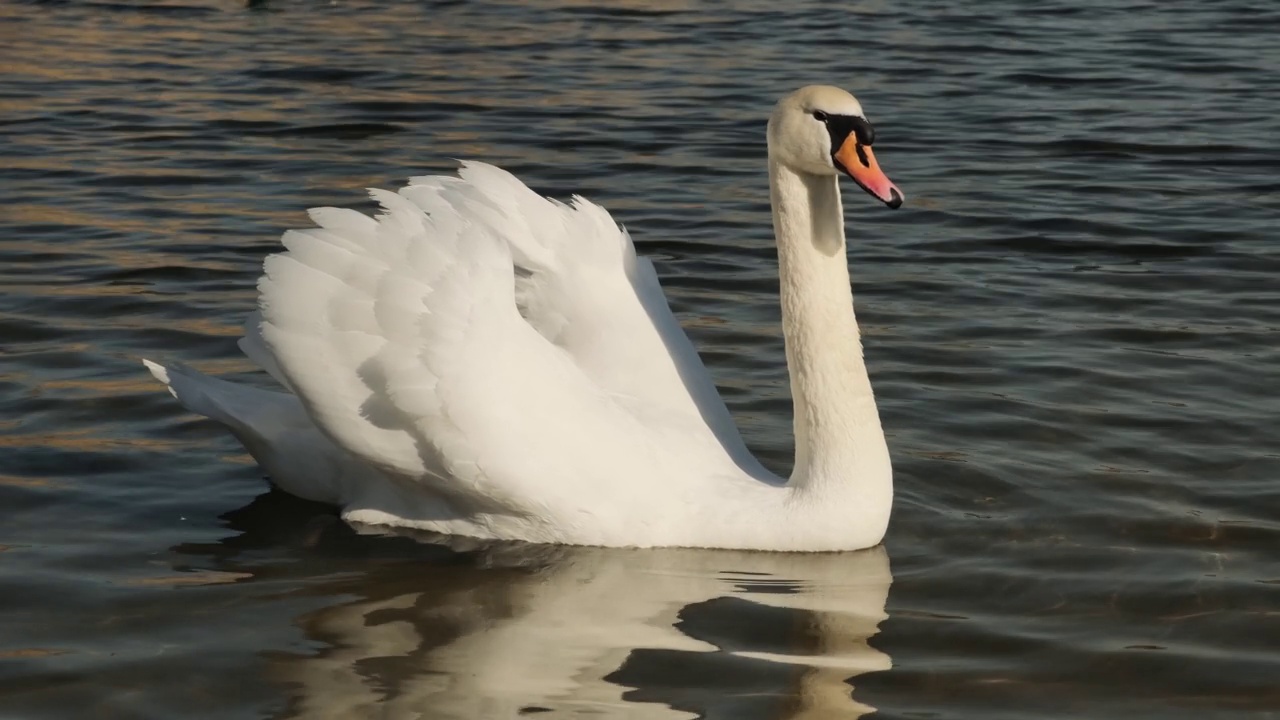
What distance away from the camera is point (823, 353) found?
5988mm

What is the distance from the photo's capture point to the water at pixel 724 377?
4.99 metres

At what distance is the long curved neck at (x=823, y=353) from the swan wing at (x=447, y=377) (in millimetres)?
371

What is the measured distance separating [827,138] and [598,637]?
1550mm

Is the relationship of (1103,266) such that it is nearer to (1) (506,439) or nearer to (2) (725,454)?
(2) (725,454)

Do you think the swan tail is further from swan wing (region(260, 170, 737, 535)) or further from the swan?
swan wing (region(260, 170, 737, 535))

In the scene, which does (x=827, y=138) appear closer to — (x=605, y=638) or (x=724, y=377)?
(x=605, y=638)

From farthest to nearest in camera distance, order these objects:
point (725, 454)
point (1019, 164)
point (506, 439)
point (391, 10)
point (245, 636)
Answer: point (391, 10) < point (1019, 164) < point (725, 454) < point (506, 439) < point (245, 636)

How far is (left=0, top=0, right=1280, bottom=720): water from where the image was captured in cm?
499

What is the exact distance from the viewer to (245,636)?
5152mm

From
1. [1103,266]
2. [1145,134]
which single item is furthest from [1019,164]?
[1103,266]

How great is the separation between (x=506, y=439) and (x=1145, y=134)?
7.51 metres

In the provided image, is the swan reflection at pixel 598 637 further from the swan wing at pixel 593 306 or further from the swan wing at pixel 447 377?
the swan wing at pixel 593 306

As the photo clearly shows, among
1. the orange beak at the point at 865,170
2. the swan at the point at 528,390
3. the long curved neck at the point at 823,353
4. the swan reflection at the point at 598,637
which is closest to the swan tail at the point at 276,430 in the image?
the swan at the point at 528,390

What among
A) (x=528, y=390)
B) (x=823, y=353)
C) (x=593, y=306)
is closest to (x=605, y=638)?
(x=528, y=390)
